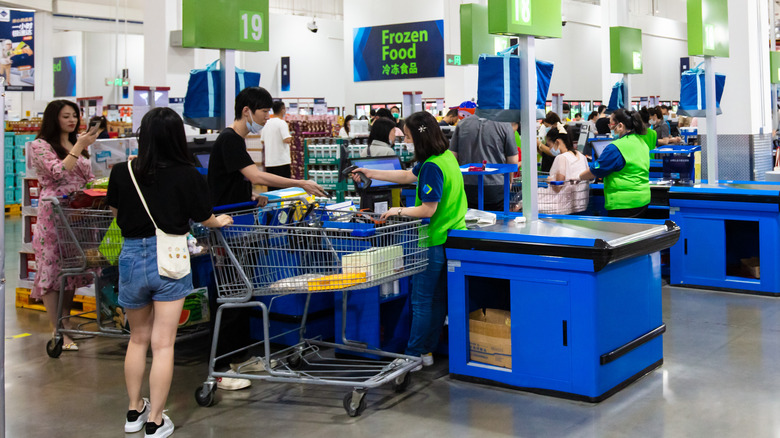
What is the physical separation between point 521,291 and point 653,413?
35.7 inches

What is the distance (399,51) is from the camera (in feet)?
58.0

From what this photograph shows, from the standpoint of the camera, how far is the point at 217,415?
169 inches

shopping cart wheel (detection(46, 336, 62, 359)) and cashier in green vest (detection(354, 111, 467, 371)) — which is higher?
cashier in green vest (detection(354, 111, 467, 371))

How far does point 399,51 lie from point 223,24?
1251cm

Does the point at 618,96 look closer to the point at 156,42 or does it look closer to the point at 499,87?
the point at 499,87

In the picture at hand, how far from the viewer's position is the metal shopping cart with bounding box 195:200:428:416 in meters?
4.20

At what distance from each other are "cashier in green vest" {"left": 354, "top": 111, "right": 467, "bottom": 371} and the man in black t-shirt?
0.65 m

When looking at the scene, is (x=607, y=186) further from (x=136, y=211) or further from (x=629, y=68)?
(x=136, y=211)

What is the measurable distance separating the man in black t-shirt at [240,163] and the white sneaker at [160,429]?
1.39m

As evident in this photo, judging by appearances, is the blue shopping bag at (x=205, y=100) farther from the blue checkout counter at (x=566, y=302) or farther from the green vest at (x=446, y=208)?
the blue checkout counter at (x=566, y=302)

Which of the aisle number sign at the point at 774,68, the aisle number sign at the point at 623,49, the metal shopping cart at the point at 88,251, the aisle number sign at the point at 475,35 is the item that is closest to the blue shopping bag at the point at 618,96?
the aisle number sign at the point at 623,49

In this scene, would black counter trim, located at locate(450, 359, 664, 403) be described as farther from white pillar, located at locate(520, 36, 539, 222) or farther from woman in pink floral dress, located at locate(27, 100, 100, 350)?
woman in pink floral dress, located at locate(27, 100, 100, 350)

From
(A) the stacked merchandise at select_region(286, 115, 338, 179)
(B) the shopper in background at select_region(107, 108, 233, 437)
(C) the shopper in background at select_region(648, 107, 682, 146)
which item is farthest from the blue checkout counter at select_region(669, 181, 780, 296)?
(A) the stacked merchandise at select_region(286, 115, 338, 179)

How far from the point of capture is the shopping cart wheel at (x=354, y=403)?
13.8ft
